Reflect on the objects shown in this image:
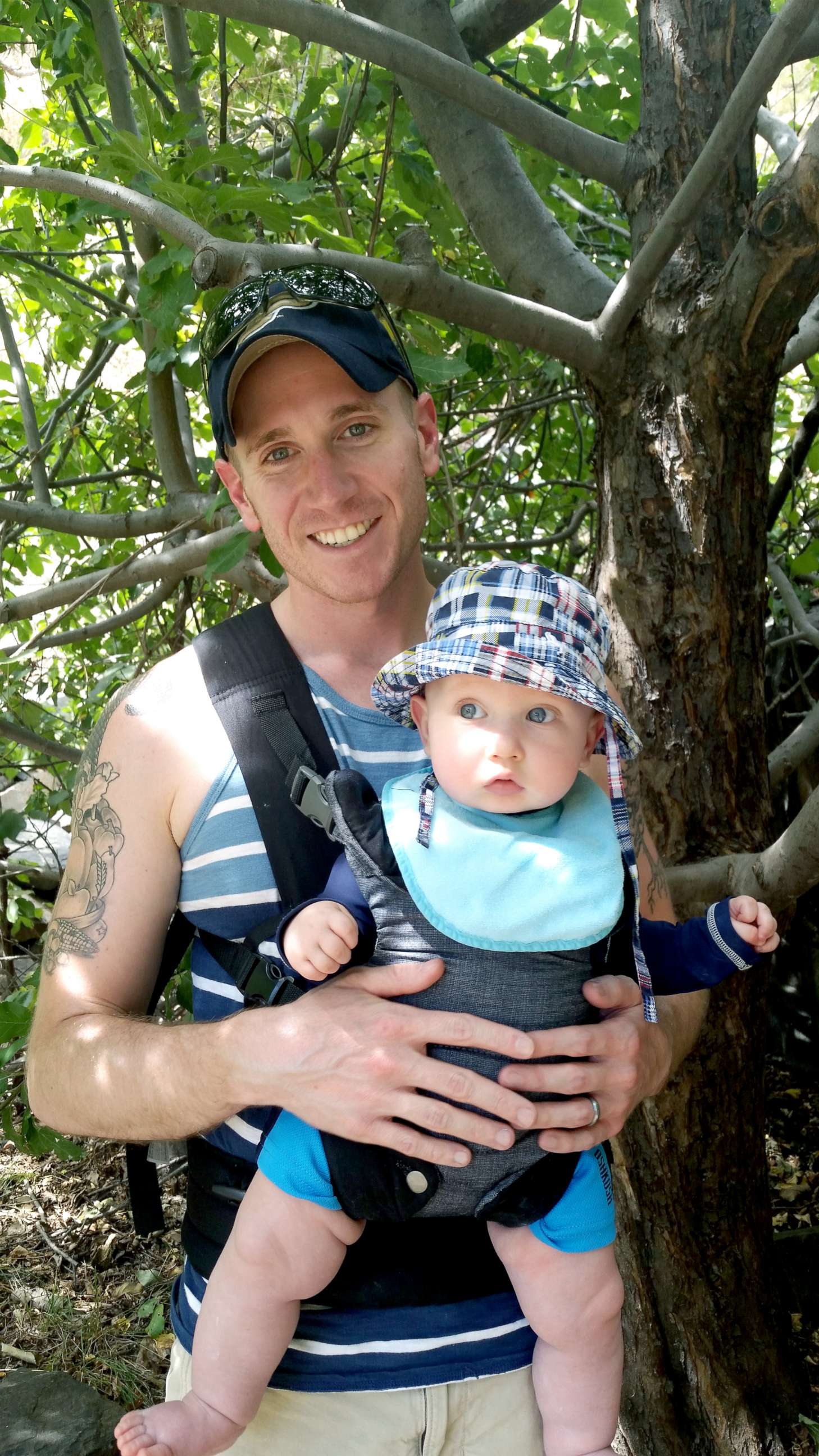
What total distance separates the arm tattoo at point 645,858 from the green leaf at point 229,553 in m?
0.93

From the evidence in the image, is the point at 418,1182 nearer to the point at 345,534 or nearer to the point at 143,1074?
the point at 143,1074

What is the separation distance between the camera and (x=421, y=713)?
5.79 ft

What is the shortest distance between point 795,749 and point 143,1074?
213cm

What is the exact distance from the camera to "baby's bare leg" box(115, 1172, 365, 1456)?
162cm

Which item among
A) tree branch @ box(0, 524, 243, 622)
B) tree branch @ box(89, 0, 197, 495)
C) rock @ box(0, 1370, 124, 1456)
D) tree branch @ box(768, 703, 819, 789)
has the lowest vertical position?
rock @ box(0, 1370, 124, 1456)

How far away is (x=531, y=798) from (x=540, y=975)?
25cm

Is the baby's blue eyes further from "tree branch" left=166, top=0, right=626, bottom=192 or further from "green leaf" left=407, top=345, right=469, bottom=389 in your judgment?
"tree branch" left=166, top=0, right=626, bottom=192

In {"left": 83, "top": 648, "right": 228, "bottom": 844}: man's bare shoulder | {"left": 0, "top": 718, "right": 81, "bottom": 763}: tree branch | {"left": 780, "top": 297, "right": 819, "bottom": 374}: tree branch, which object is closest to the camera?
{"left": 83, "top": 648, "right": 228, "bottom": 844}: man's bare shoulder

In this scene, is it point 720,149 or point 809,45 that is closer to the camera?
point 720,149

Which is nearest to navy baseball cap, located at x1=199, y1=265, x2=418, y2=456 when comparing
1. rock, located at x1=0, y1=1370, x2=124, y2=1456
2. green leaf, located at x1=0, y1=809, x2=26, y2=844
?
green leaf, located at x1=0, y1=809, x2=26, y2=844

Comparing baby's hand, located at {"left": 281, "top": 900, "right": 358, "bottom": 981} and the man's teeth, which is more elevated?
the man's teeth

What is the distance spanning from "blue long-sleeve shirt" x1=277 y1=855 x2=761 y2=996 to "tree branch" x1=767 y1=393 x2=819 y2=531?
234 centimetres

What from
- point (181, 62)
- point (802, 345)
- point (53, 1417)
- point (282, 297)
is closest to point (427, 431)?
point (282, 297)

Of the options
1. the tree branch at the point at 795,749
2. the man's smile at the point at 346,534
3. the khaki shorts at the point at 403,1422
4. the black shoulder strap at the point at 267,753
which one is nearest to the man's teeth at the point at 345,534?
the man's smile at the point at 346,534
